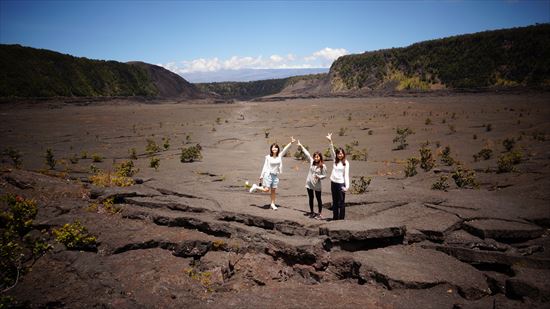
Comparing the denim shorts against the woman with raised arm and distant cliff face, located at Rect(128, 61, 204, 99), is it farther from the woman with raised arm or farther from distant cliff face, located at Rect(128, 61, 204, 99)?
distant cliff face, located at Rect(128, 61, 204, 99)

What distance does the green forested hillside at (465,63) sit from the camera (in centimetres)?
5657

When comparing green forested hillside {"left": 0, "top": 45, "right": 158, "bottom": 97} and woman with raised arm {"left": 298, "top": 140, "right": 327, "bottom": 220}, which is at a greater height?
green forested hillside {"left": 0, "top": 45, "right": 158, "bottom": 97}

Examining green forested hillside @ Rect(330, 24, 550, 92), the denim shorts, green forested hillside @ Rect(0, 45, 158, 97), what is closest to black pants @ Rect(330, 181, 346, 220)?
the denim shorts

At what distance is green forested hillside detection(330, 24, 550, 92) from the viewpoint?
56.6 meters

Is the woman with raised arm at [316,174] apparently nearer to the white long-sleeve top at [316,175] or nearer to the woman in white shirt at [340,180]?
the white long-sleeve top at [316,175]

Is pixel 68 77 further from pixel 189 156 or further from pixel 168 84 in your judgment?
pixel 189 156

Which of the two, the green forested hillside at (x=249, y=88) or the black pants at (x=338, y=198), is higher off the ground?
the green forested hillside at (x=249, y=88)

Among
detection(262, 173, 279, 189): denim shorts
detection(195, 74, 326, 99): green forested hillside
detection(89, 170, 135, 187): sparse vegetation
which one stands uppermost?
detection(195, 74, 326, 99): green forested hillside

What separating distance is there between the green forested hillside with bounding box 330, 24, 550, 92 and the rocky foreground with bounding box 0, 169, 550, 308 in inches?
2257

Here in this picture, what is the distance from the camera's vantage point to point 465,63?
66062mm

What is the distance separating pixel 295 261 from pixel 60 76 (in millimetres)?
77543

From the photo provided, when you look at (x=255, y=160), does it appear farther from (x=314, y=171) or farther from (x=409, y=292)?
(x=409, y=292)

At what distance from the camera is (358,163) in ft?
57.7

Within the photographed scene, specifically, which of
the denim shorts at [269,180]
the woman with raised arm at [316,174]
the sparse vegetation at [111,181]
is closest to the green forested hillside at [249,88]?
the sparse vegetation at [111,181]
